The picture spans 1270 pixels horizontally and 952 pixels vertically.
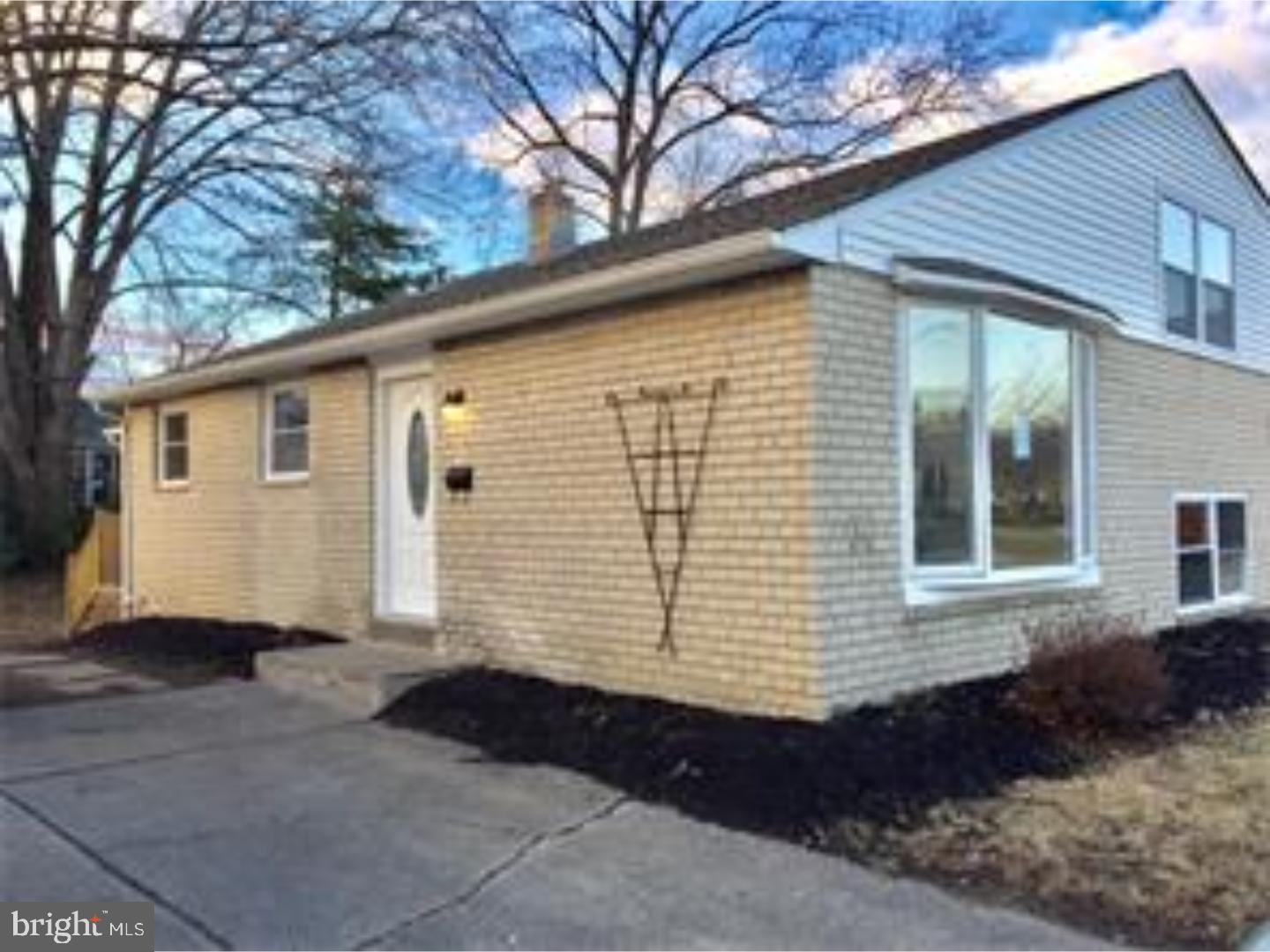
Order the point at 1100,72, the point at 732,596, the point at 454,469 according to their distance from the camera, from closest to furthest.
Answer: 1. the point at 732,596
2. the point at 454,469
3. the point at 1100,72

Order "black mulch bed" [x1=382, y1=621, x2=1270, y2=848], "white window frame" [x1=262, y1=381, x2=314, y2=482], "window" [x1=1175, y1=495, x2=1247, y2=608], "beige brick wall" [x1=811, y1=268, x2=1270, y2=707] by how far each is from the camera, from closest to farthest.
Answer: "black mulch bed" [x1=382, y1=621, x2=1270, y2=848] < "beige brick wall" [x1=811, y1=268, x2=1270, y2=707] < "window" [x1=1175, y1=495, x2=1247, y2=608] < "white window frame" [x1=262, y1=381, x2=314, y2=482]

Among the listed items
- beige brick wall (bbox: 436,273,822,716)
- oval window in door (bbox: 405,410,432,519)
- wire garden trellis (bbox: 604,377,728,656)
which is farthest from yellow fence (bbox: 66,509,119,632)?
wire garden trellis (bbox: 604,377,728,656)

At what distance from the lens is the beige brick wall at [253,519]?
1296cm

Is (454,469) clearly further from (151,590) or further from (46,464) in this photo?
(46,464)

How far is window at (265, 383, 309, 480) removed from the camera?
1397 cm

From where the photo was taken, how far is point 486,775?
814 cm

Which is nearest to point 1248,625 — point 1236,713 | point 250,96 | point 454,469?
point 1236,713

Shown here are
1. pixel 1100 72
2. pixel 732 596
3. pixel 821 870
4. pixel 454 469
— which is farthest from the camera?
pixel 1100 72

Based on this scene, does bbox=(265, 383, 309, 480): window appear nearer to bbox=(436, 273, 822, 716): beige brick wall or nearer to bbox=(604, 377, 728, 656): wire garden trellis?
bbox=(436, 273, 822, 716): beige brick wall

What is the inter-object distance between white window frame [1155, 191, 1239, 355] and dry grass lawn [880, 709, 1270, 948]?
5.47m

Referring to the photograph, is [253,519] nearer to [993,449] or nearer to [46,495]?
[993,449]

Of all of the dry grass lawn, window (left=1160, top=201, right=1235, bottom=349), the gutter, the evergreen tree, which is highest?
the evergreen tree

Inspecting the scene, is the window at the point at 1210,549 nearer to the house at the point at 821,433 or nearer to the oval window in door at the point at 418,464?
the house at the point at 821,433

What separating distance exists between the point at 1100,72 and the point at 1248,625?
269 inches
